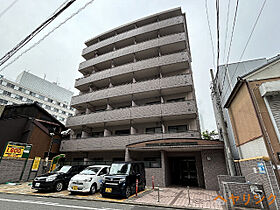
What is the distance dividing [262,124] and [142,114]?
1069 centimetres

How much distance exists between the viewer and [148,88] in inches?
659

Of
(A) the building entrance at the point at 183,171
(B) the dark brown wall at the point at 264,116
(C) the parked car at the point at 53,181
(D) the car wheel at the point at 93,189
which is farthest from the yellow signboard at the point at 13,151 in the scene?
(B) the dark brown wall at the point at 264,116

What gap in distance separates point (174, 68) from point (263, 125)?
42.6 ft

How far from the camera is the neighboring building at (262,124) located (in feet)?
18.0

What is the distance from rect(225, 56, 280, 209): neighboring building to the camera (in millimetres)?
5496

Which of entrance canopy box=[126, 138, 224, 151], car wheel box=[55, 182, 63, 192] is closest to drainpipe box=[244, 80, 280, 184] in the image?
entrance canopy box=[126, 138, 224, 151]

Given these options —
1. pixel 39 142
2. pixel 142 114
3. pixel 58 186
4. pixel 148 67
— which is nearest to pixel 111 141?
pixel 142 114

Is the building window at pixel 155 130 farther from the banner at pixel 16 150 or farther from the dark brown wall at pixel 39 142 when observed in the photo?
the dark brown wall at pixel 39 142

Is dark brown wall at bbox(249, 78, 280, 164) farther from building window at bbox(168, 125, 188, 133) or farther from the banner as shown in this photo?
the banner

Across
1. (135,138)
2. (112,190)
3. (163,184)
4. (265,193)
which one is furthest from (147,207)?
(135,138)

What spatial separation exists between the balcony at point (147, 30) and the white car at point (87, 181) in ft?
A: 62.7

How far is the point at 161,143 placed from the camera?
38.4 ft

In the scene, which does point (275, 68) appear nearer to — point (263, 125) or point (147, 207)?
point (263, 125)

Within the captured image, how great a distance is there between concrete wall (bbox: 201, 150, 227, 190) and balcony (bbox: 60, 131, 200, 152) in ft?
8.05
